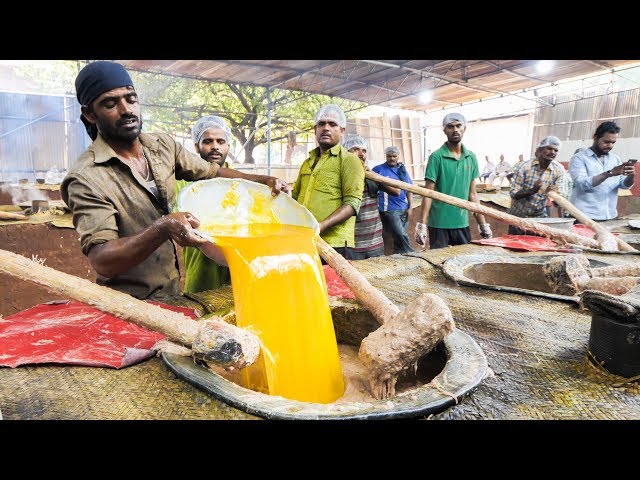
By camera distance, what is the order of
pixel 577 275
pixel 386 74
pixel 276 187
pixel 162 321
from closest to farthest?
1. pixel 162 321
2. pixel 276 187
3. pixel 577 275
4. pixel 386 74

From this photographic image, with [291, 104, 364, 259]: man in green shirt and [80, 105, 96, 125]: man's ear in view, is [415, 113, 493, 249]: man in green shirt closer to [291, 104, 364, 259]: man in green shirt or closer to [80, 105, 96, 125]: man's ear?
[291, 104, 364, 259]: man in green shirt

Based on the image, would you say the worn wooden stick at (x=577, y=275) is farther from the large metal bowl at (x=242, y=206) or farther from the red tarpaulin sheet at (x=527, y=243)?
the large metal bowl at (x=242, y=206)

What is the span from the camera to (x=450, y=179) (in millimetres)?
4496

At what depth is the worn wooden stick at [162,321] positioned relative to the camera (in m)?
1.29

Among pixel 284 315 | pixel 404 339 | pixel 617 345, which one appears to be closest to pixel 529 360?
pixel 617 345

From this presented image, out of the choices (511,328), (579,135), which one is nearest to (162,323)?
(511,328)

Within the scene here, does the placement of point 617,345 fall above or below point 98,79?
below

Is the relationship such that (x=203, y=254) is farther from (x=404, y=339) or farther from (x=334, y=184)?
(x=404, y=339)

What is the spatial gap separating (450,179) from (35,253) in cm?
439

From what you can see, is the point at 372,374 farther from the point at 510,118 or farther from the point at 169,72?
the point at 510,118

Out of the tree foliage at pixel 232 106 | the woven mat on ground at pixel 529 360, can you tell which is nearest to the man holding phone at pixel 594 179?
the woven mat on ground at pixel 529 360

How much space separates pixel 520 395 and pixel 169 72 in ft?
38.3
